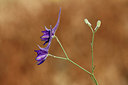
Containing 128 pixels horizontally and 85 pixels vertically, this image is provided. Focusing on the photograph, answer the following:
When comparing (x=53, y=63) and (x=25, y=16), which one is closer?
(x=53, y=63)

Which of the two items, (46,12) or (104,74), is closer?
(104,74)

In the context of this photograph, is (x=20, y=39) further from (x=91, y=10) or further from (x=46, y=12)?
(x=91, y=10)

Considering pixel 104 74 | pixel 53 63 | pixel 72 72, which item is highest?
pixel 53 63

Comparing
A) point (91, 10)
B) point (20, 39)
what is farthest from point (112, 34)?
point (20, 39)

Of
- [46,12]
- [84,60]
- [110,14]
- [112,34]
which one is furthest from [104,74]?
[46,12]

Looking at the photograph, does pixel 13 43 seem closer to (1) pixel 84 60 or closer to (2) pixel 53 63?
(2) pixel 53 63

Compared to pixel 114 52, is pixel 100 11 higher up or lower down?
higher up
